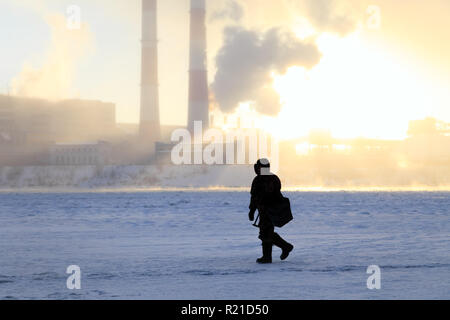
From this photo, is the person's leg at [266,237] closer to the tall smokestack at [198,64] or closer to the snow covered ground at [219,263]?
the snow covered ground at [219,263]

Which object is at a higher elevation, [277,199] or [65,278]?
[277,199]

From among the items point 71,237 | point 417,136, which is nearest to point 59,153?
point 417,136

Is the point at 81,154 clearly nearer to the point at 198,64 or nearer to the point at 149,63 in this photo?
the point at 149,63

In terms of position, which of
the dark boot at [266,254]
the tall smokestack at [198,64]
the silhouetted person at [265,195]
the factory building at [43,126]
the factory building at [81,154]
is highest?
the tall smokestack at [198,64]

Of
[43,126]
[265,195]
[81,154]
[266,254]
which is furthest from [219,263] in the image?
[43,126]

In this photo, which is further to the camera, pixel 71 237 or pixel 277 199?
pixel 71 237

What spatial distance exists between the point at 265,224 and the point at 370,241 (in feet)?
14.9

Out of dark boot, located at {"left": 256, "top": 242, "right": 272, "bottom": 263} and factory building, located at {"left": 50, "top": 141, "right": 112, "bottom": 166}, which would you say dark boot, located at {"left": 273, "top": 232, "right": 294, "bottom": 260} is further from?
factory building, located at {"left": 50, "top": 141, "right": 112, "bottom": 166}

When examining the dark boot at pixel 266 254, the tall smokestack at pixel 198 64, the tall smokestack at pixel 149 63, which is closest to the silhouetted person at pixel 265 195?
the dark boot at pixel 266 254

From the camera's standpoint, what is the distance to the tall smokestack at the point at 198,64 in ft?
227
